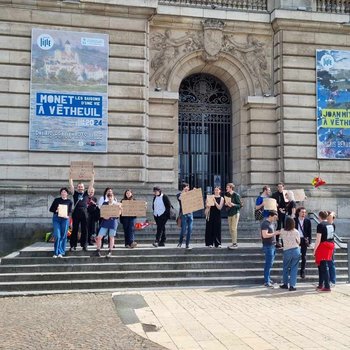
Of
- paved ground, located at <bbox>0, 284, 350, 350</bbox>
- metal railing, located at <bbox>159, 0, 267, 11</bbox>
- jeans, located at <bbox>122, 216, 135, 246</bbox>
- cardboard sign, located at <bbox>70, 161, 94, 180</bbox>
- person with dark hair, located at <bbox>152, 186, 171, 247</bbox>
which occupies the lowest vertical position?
paved ground, located at <bbox>0, 284, 350, 350</bbox>

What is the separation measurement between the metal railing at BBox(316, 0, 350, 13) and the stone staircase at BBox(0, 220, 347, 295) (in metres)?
10.9

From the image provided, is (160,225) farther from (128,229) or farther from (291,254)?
(291,254)

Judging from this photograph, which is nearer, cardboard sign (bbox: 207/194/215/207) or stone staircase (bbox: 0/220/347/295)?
stone staircase (bbox: 0/220/347/295)

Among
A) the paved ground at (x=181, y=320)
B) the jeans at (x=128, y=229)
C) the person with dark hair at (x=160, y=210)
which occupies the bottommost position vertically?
A: the paved ground at (x=181, y=320)

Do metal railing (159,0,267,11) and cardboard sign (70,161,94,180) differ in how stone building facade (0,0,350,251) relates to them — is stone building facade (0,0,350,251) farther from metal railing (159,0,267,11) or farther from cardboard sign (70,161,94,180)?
cardboard sign (70,161,94,180)

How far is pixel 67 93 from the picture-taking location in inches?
692

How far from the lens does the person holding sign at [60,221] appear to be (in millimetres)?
12531

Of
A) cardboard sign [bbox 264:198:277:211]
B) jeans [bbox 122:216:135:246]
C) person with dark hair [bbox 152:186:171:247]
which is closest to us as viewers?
cardboard sign [bbox 264:198:277:211]

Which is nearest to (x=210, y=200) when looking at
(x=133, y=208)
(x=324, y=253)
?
(x=133, y=208)

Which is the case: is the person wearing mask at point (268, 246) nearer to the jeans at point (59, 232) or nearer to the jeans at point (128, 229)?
the jeans at point (128, 229)

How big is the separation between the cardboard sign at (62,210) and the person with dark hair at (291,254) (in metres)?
5.39

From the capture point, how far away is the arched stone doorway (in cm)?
A: 2030

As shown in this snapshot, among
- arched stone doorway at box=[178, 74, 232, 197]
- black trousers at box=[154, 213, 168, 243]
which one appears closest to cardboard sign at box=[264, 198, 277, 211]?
black trousers at box=[154, 213, 168, 243]

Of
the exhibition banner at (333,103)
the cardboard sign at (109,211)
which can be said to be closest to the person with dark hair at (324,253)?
the cardboard sign at (109,211)
